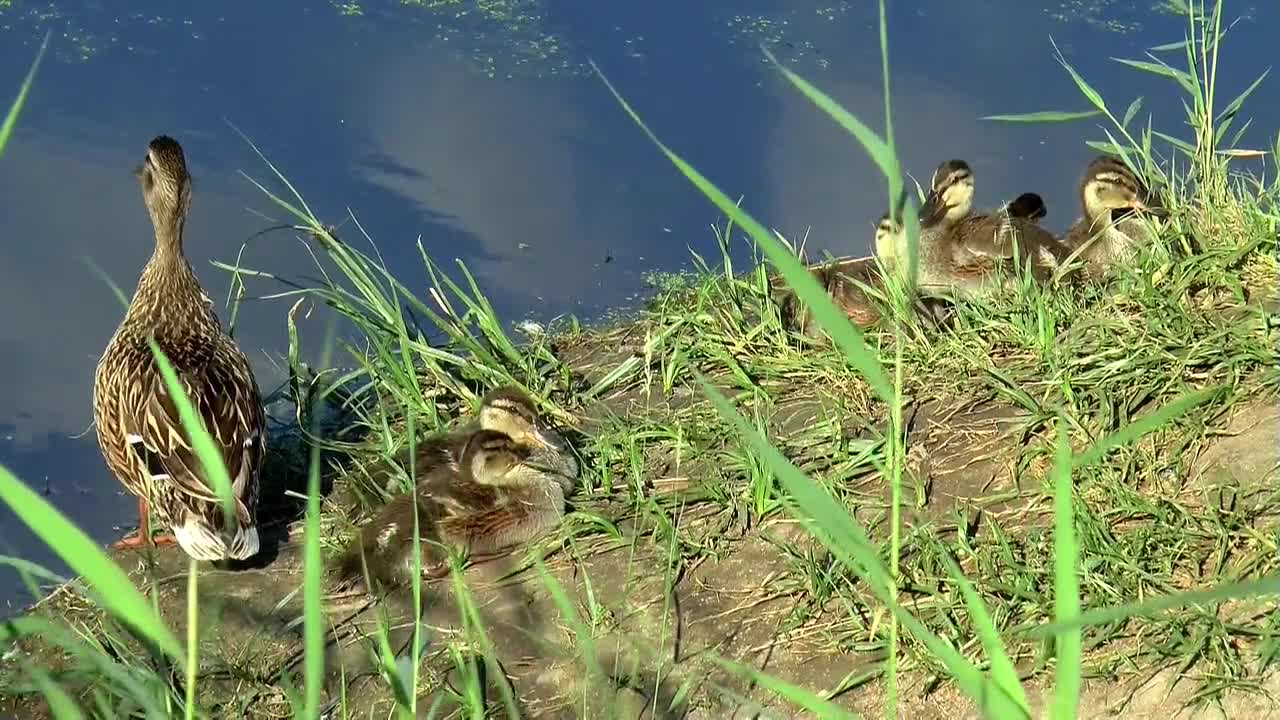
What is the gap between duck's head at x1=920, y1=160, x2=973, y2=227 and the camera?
5.74 m

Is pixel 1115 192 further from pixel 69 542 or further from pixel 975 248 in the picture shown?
pixel 69 542

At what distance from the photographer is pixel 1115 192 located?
17.9ft

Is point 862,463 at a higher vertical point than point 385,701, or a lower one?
higher

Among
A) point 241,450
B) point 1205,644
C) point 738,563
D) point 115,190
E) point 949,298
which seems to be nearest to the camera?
point 1205,644

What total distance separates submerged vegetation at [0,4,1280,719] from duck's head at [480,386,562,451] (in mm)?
180

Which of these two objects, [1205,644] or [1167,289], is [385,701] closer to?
[1205,644]

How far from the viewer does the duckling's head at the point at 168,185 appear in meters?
5.34

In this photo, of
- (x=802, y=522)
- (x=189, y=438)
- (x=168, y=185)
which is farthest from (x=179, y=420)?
(x=802, y=522)

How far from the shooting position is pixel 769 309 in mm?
5258

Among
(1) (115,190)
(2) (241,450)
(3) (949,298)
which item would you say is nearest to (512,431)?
(2) (241,450)

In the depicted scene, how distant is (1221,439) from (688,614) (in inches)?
54.1

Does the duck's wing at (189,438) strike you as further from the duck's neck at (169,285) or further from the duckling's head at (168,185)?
the duckling's head at (168,185)

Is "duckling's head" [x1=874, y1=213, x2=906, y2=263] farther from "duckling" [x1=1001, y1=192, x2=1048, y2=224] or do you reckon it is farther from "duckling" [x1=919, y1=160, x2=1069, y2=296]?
"duckling" [x1=1001, y1=192, x2=1048, y2=224]

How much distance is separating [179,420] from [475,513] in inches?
33.9
